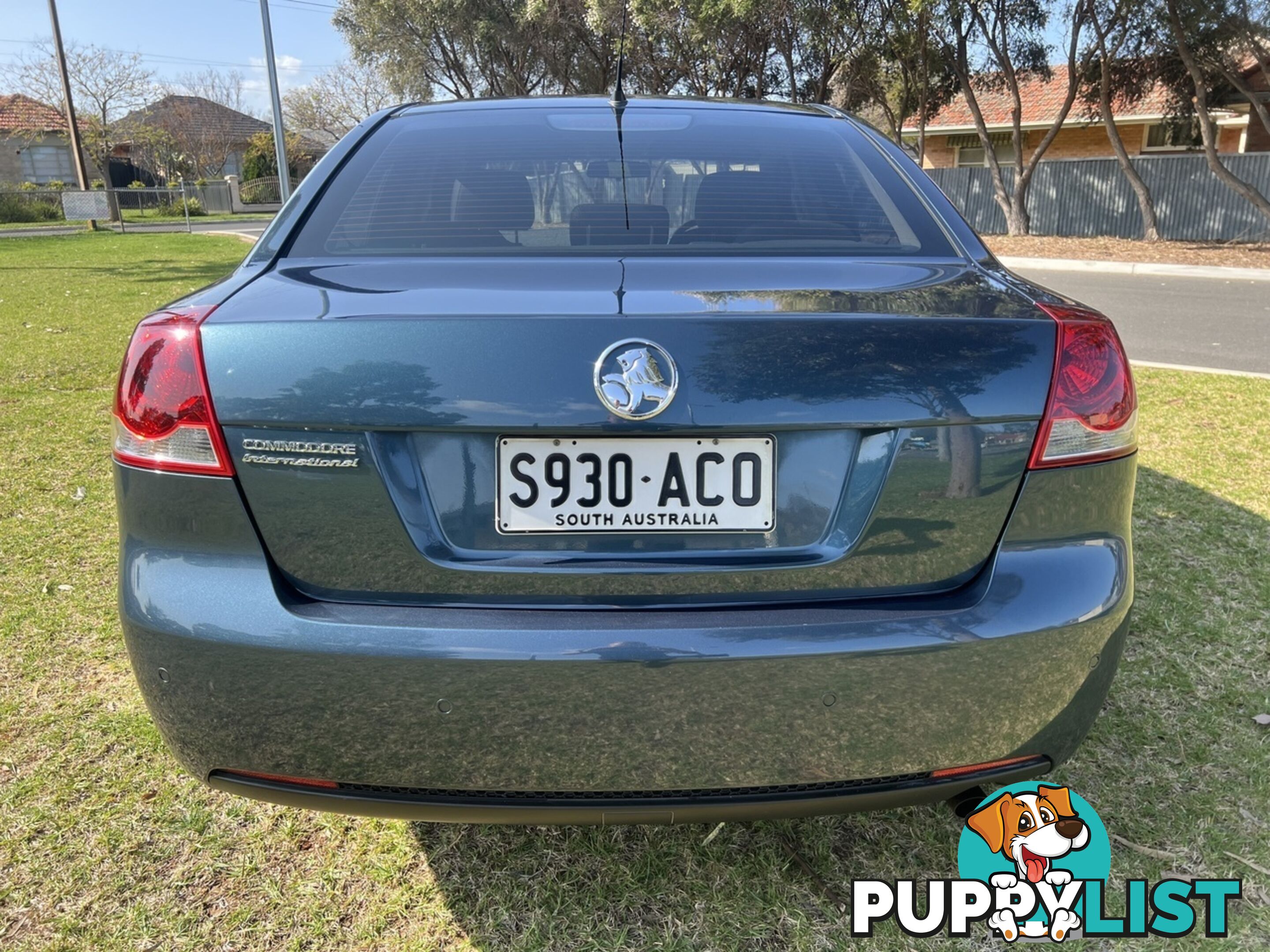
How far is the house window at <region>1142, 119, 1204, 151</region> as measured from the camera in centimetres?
2519

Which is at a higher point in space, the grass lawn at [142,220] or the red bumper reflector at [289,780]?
the grass lawn at [142,220]

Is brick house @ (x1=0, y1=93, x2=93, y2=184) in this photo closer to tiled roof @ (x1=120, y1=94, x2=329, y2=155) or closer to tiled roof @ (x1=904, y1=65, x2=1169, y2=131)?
tiled roof @ (x1=120, y1=94, x2=329, y2=155)

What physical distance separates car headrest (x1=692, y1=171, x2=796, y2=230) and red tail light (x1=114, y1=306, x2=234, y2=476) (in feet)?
3.47

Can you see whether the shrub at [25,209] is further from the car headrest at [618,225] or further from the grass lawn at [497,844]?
the car headrest at [618,225]

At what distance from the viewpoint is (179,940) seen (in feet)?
6.05

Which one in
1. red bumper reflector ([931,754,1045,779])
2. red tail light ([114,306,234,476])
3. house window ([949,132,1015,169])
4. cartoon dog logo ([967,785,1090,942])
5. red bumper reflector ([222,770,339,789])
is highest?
house window ([949,132,1015,169])

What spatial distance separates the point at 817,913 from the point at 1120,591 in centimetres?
87

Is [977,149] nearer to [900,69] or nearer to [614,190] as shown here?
[900,69]

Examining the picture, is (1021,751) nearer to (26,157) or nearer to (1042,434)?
(1042,434)

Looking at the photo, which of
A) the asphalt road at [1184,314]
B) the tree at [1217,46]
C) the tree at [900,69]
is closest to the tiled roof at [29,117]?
the tree at [900,69]

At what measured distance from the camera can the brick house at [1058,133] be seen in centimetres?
2770

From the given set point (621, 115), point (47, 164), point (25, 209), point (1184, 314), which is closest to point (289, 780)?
point (621, 115)

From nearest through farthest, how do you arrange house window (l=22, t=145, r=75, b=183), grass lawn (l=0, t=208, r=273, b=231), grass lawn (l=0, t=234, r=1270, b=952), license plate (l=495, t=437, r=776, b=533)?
license plate (l=495, t=437, r=776, b=533) < grass lawn (l=0, t=234, r=1270, b=952) < grass lawn (l=0, t=208, r=273, b=231) < house window (l=22, t=145, r=75, b=183)

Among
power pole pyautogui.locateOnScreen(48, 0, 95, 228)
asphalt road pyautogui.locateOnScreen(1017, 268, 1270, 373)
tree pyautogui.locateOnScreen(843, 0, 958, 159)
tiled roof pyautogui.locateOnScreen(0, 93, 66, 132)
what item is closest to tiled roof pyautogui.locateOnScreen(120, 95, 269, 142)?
tiled roof pyautogui.locateOnScreen(0, 93, 66, 132)
